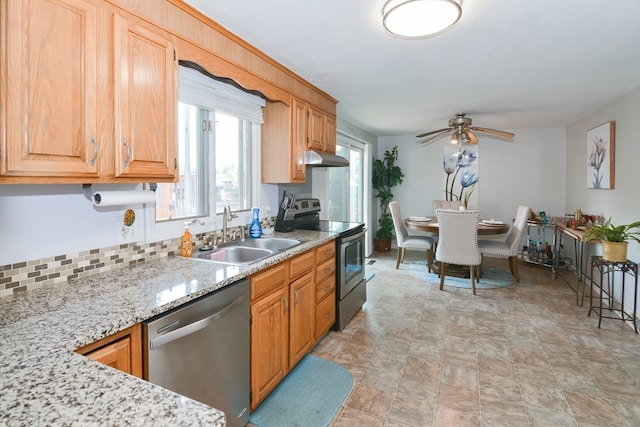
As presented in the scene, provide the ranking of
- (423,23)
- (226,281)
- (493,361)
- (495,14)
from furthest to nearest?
(493,361) → (495,14) → (423,23) → (226,281)

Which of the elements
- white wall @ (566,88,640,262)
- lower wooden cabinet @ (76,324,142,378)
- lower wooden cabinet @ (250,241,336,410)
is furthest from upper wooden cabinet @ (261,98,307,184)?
white wall @ (566,88,640,262)

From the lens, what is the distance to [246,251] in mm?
2354

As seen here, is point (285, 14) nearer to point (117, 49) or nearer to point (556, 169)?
point (117, 49)

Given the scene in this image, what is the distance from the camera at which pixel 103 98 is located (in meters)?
1.35

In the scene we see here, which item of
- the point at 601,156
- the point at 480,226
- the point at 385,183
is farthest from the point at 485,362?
the point at 385,183

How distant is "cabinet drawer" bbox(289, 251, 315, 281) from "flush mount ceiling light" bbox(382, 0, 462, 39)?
1.46 m

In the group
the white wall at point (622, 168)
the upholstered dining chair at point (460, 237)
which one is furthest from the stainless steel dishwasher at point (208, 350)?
the white wall at point (622, 168)

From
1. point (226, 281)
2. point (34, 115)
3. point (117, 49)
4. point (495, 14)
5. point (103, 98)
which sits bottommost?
point (226, 281)

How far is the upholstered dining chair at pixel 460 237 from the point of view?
3.84 metres

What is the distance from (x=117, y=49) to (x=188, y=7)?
55 centimetres

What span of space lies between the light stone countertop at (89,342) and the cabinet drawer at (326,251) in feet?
2.66

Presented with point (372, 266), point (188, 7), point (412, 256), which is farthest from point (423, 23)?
point (412, 256)

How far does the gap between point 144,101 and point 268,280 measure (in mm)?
1087

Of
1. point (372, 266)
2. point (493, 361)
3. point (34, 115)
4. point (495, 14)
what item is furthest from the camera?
point (372, 266)
